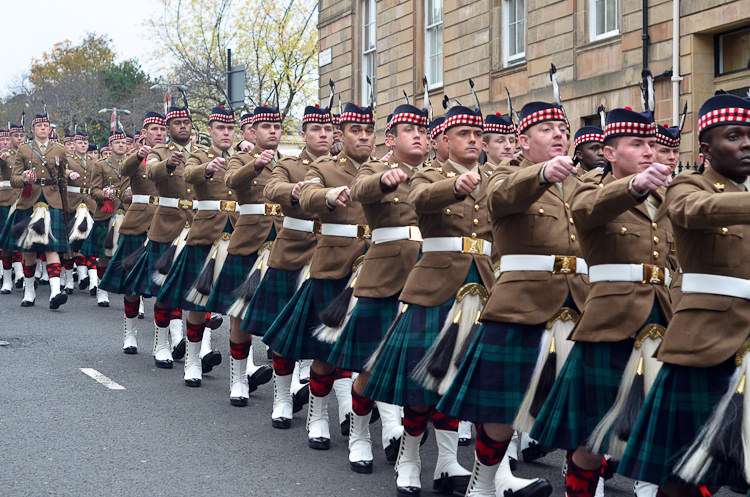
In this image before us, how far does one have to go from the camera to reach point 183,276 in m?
9.15

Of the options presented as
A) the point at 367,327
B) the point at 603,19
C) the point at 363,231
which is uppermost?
the point at 603,19

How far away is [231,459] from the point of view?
6379mm

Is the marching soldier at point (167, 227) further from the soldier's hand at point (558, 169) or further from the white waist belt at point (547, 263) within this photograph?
the soldier's hand at point (558, 169)

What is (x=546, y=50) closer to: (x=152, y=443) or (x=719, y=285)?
(x=152, y=443)

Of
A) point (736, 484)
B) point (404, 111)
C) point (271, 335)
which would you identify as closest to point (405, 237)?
point (404, 111)

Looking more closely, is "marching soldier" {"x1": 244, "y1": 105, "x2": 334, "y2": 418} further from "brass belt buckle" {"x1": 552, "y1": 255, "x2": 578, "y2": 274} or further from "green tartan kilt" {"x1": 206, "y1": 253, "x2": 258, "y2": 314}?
"brass belt buckle" {"x1": 552, "y1": 255, "x2": 578, "y2": 274}

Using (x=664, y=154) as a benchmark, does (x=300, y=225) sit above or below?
below

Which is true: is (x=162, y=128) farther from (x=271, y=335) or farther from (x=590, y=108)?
(x=590, y=108)

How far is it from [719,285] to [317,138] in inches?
162

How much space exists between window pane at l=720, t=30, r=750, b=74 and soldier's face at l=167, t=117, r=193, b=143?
7789 mm

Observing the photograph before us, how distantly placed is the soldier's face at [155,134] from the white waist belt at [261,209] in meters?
2.58

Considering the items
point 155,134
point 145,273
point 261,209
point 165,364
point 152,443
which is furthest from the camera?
point 155,134

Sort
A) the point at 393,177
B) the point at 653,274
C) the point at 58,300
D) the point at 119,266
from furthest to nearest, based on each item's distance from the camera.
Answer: the point at 58,300, the point at 119,266, the point at 393,177, the point at 653,274

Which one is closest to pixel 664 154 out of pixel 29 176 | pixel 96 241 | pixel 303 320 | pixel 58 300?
pixel 303 320
